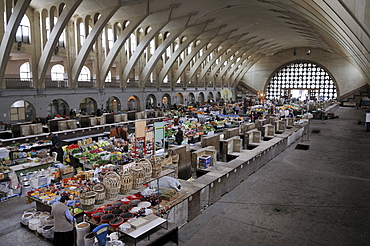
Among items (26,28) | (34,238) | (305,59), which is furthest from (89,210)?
(305,59)

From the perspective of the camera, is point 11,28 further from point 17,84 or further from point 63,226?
point 63,226

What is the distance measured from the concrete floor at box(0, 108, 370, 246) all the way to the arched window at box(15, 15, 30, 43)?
50.1 feet

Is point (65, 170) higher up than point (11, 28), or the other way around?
point (11, 28)

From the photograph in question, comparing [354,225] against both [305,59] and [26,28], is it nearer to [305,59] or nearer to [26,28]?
[26,28]

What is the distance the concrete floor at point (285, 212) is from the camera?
5395mm

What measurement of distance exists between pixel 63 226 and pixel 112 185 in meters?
1.05

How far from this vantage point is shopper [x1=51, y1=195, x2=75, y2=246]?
4730 millimetres

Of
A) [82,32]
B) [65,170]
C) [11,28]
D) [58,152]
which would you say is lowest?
[65,170]

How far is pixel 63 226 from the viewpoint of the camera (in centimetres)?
473

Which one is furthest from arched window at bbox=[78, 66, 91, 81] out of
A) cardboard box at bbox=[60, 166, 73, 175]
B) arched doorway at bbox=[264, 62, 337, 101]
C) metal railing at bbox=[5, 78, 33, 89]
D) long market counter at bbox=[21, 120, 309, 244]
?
arched doorway at bbox=[264, 62, 337, 101]

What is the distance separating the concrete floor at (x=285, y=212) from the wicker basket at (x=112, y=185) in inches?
63.9

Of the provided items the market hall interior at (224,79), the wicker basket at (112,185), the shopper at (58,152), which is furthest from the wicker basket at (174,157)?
the shopper at (58,152)

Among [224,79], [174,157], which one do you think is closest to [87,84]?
[174,157]

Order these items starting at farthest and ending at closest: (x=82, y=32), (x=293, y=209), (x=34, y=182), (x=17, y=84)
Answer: (x=82, y=32) < (x=17, y=84) < (x=34, y=182) < (x=293, y=209)
